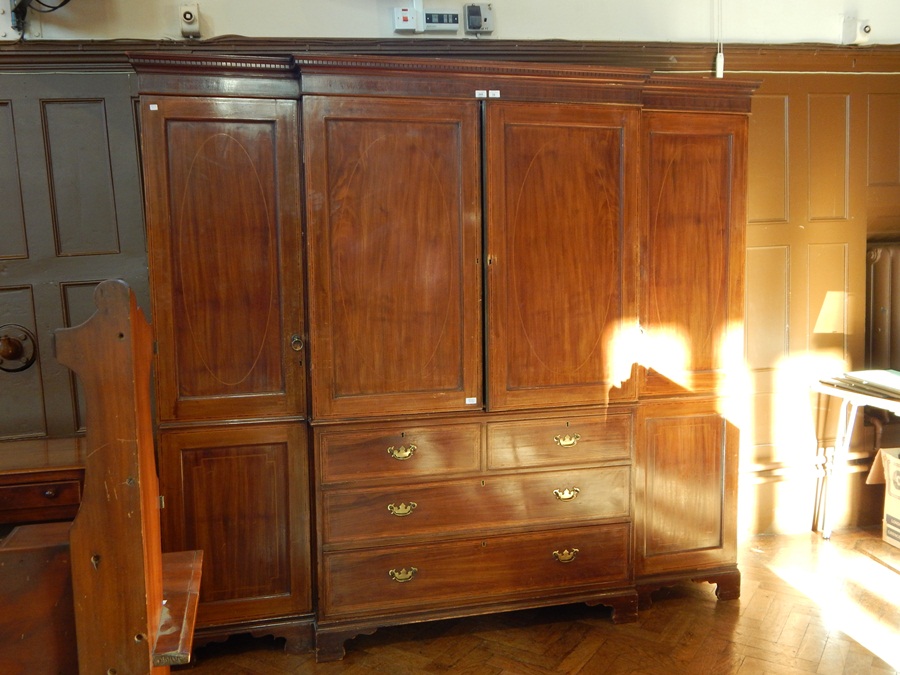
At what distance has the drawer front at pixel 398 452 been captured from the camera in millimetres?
A: 2592

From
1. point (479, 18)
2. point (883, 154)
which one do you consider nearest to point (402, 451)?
point (479, 18)

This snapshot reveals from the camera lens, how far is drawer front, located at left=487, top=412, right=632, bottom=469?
2721mm

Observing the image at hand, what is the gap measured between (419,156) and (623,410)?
124 cm

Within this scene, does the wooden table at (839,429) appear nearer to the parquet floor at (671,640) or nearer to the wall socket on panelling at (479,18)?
the parquet floor at (671,640)

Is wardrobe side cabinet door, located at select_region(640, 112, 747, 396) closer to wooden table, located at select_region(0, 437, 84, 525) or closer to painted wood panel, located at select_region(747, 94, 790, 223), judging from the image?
painted wood panel, located at select_region(747, 94, 790, 223)

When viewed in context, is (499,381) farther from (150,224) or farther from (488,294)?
(150,224)

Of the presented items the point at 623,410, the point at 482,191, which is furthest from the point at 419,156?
the point at 623,410

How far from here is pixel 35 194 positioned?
2834 mm

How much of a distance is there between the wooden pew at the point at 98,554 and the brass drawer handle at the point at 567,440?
1.98 metres

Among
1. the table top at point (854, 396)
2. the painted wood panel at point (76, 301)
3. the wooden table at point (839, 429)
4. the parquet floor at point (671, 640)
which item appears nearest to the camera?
the parquet floor at point (671, 640)

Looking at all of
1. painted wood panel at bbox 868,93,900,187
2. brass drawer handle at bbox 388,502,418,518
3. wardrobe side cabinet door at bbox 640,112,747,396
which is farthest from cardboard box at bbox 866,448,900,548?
brass drawer handle at bbox 388,502,418,518

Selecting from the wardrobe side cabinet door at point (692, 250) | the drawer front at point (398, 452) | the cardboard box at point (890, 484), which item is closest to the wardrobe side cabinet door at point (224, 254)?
the drawer front at point (398, 452)

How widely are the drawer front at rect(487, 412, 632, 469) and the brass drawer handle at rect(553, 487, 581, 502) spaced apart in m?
0.10

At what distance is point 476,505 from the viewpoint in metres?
2.71
